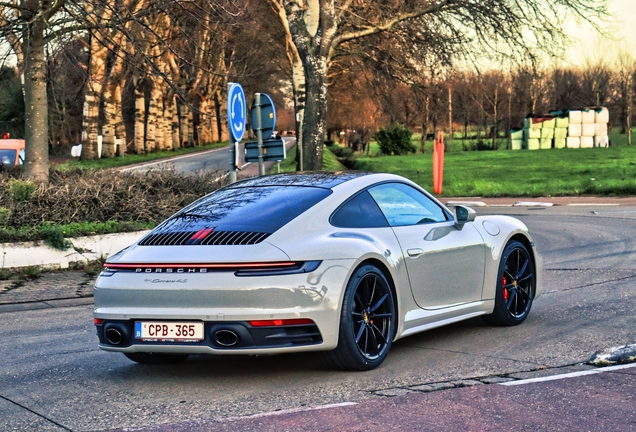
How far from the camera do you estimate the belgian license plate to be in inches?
238

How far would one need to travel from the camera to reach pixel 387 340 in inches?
261

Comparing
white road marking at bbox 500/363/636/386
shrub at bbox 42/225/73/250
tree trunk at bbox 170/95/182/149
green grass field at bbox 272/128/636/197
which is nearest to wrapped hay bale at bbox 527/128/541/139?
green grass field at bbox 272/128/636/197

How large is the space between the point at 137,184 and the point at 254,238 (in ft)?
31.5

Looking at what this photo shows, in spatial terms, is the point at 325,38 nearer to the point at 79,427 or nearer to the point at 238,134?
the point at 238,134

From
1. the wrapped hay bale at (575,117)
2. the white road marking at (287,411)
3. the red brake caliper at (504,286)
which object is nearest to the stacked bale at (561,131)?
the wrapped hay bale at (575,117)

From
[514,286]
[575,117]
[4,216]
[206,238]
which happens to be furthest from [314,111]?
[575,117]

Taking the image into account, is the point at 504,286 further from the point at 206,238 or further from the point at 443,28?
the point at 443,28

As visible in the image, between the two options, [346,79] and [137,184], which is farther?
[346,79]

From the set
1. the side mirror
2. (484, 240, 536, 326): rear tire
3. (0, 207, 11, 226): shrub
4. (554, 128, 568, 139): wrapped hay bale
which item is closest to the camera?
the side mirror

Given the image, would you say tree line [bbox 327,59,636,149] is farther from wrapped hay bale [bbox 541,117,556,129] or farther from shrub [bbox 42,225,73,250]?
shrub [bbox 42,225,73,250]

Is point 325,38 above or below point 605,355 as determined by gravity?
above

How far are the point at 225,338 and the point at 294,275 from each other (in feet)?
1.89

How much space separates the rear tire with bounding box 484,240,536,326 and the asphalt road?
0.43 feet

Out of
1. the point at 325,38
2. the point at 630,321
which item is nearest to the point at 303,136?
the point at 325,38
